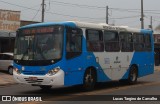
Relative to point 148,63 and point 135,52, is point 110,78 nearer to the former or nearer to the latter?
point 135,52

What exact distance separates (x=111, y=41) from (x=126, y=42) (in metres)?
1.43

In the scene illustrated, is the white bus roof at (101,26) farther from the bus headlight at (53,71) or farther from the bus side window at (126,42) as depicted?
the bus headlight at (53,71)

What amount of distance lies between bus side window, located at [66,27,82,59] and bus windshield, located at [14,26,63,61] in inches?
14.2

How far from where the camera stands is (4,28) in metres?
35.6

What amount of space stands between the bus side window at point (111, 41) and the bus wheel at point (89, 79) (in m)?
1.54

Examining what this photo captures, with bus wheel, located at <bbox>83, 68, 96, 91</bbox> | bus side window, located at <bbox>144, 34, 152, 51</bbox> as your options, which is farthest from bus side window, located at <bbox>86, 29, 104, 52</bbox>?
bus side window, located at <bbox>144, 34, 152, 51</bbox>

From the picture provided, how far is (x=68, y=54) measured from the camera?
15.0 meters

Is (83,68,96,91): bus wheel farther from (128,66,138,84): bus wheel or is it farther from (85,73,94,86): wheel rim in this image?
(128,66,138,84): bus wheel

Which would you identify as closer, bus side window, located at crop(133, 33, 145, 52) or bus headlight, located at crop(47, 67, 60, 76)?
bus headlight, located at crop(47, 67, 60, 76)

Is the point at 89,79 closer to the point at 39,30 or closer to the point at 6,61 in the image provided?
the point at 39,30

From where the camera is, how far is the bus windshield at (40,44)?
14836 millimetres

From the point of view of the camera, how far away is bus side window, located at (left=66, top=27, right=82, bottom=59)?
15.1 m

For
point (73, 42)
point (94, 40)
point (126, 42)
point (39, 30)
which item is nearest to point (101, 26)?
point (94, 40)

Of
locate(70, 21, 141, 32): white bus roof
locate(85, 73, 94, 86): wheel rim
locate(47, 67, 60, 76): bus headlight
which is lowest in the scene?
locate(85, 73, 94, 86): wheel rim
